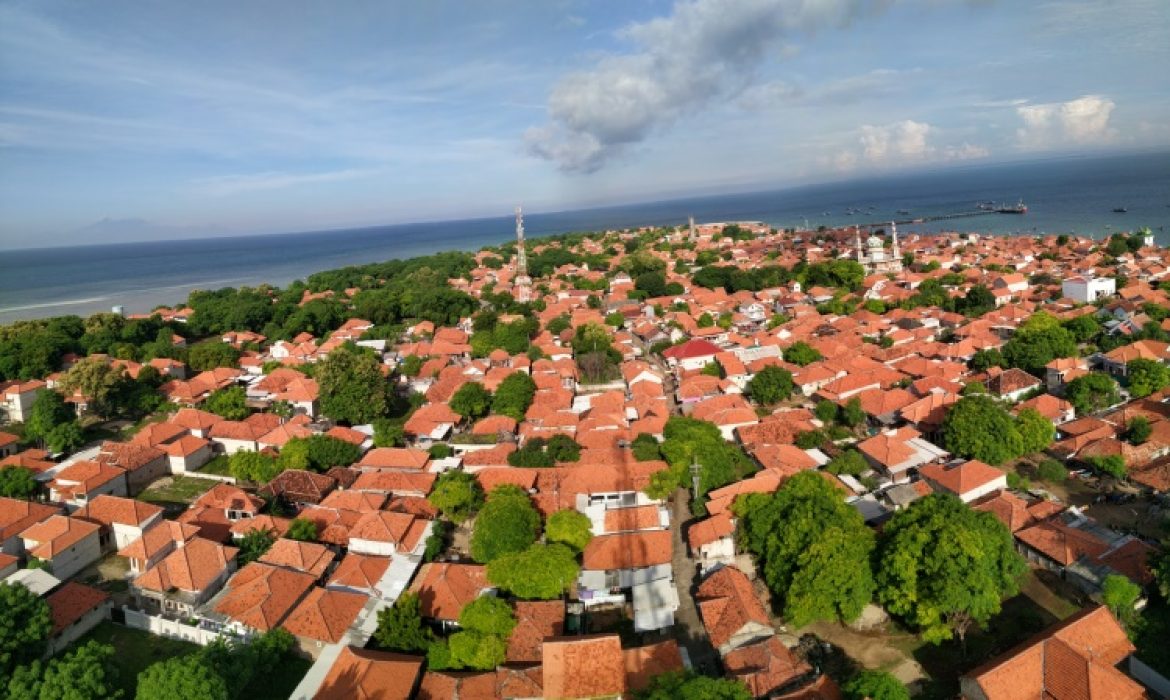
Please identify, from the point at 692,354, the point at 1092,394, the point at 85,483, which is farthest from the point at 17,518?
the point at 1092,394

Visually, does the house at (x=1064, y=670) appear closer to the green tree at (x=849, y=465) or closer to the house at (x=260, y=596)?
the green tree at (x=849, y=465)

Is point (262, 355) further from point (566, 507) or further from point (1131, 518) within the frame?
point (1131, 518)

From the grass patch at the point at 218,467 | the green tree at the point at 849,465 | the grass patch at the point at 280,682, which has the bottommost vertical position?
the grass patch at the point at 280,682

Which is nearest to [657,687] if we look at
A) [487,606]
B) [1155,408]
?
[487,606]

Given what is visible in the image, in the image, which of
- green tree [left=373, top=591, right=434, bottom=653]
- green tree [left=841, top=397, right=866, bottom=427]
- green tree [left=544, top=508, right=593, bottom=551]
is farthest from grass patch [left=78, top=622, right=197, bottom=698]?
green tree [left=841, top=397, right=866, bottom=427]

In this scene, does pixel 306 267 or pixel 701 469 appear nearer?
pixel 701 469

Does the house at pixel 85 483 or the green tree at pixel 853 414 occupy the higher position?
the house at pixel 85 483

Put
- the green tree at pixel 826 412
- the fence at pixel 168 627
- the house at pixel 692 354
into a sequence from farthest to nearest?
the house at pixel 692 354 → the green tree at pixel 826 412 → the fence at pixel 168 627

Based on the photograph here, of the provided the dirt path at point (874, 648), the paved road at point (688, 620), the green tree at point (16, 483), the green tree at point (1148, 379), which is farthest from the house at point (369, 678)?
the green tree at point (1148, 379)
